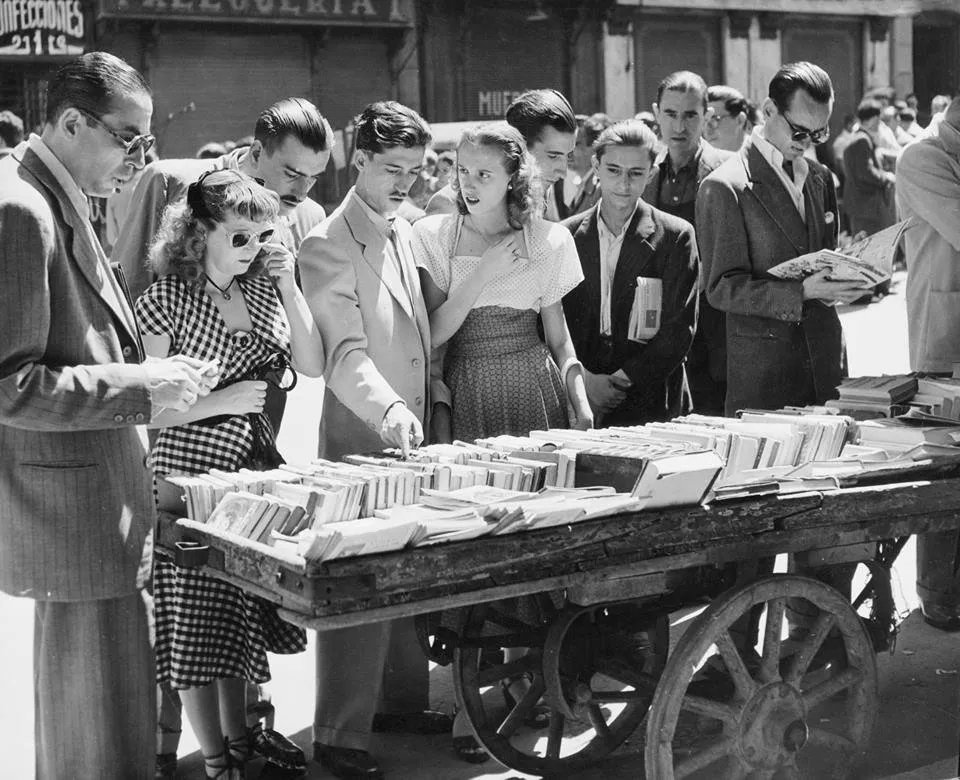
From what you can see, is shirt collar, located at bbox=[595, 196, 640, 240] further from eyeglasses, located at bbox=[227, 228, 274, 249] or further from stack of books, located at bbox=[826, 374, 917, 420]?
eyeglasses, located at bbox=[227, 228, 274, 249]

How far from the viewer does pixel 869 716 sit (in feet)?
12.0

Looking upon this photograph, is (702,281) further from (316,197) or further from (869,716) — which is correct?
(316,197)

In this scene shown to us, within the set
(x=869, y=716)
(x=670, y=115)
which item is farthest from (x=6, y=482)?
(x=670, y=115)

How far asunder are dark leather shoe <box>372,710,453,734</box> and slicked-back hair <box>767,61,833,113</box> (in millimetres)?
2361

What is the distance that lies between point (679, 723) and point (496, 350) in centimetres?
124

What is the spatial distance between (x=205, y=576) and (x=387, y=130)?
4.47 feet

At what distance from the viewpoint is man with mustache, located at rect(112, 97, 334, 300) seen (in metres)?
4.19

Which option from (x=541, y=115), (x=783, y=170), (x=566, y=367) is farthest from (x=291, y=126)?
(x=783, y=170)

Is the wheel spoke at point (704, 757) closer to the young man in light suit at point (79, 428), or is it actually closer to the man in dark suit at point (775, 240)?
the young man in light suit at point (79, 428)

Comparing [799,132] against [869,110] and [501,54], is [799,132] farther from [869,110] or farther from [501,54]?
[501,54]

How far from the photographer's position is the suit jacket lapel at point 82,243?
3.04 m

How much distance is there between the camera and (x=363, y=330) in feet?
13.0

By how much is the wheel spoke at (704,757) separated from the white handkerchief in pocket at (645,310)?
68.7 inches

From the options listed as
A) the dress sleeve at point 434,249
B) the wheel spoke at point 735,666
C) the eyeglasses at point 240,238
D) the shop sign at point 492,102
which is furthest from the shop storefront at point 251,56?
the wheel spoke at point 735,666
